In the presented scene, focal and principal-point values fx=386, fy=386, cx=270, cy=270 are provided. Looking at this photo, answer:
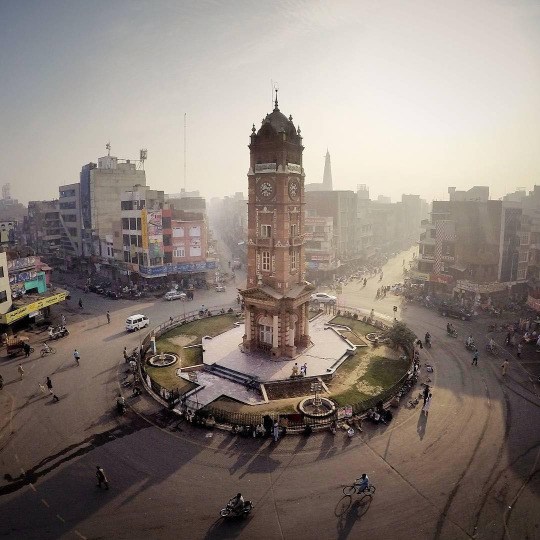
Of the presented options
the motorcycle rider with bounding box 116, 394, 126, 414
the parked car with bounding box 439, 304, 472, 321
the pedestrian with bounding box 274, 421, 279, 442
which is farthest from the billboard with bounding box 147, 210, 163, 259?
the pedestrian with bounding box 274, 421, 279, 442

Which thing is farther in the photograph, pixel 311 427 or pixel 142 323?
pixel 142 323

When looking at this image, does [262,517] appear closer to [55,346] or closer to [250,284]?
[250,284]

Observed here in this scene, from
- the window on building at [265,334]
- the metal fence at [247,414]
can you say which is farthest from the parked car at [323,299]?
the metal fence at [247,414]

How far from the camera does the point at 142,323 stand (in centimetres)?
4522

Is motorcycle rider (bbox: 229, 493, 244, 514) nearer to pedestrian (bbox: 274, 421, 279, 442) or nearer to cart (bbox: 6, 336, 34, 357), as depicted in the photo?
pedestrian (bbox: 274, 421, 279, 442)

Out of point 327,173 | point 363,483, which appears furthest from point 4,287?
point 327,173

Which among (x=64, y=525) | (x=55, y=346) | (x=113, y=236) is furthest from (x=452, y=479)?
(x=113, y=236)

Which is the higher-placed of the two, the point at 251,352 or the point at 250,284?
the point at 250,284

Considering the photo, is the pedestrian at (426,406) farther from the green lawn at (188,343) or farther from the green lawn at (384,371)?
the green lawn at (188,343)

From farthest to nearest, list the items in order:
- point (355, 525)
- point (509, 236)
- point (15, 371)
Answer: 1. point (509, 236)
2. point (15, 371)
3. point (355, 525)

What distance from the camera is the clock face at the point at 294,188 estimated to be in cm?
3454

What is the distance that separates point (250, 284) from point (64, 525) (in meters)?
22.9

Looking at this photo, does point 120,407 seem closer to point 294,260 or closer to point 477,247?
point 294,260

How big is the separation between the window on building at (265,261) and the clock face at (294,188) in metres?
5.62
